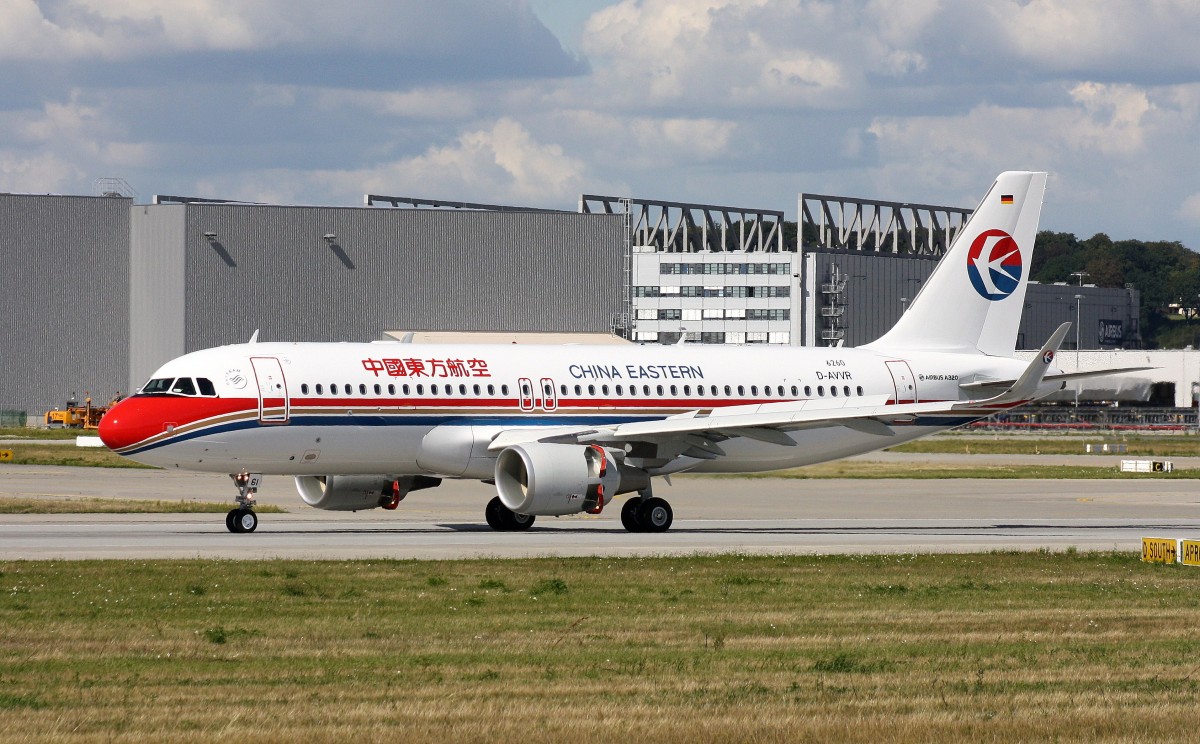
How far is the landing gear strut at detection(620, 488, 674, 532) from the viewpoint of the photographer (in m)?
38.4

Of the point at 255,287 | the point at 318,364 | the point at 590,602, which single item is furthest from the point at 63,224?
the point at 590,602

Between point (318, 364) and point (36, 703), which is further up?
point (318, 364)

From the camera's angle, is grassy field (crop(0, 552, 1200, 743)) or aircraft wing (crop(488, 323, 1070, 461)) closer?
grassy field (crop(0, 552, 1200, 743))

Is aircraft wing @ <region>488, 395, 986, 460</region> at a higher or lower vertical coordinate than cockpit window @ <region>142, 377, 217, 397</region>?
lower

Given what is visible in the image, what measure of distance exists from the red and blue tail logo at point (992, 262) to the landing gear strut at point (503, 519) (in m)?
14.9

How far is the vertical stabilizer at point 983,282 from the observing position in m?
45.5

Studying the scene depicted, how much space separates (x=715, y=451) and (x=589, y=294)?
3202 inches

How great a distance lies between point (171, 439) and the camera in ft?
117

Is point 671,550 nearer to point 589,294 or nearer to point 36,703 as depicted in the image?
point 36,703

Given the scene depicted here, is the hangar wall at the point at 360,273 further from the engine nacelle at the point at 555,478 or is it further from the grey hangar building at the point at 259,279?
the engine nacelle at the point at 555,478

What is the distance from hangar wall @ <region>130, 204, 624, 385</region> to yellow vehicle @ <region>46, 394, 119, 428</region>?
3998 mm

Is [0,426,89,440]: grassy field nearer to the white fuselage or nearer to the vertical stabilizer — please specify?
the white fuselage

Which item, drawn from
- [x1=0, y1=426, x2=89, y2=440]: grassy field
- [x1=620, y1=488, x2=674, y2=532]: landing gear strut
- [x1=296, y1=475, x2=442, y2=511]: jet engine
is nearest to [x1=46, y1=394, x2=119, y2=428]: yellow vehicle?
[x1=0, y1=426, x2=89, y2=440]: grassy field

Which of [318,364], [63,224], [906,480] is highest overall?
[63,224]
